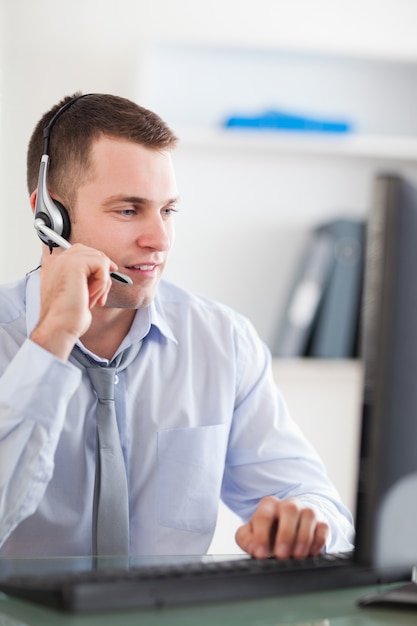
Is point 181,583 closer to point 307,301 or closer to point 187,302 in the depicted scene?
point 187,302

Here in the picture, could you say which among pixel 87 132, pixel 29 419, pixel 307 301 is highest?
pixel 87 132

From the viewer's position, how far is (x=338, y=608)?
915 mm

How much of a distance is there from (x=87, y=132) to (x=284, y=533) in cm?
95

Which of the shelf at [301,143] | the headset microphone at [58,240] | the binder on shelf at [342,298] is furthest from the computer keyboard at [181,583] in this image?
the shelf at [301,143]

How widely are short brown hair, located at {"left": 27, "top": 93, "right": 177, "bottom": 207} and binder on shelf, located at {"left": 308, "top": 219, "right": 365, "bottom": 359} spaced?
1042 millimetres

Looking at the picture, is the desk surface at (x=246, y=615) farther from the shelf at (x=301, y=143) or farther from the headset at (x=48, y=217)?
the shelf at (x=301, y=143)

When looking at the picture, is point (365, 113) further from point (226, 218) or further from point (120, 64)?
point (120, 64)

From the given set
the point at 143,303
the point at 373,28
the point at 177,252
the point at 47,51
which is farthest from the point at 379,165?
the point at 143,303

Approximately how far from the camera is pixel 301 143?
268cm

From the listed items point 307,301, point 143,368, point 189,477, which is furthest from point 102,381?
point 307,301

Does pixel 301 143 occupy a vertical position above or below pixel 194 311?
above

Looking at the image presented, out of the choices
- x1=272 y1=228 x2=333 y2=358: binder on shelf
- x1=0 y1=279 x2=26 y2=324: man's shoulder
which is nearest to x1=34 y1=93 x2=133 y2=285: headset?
x1=0 y1=279 x2=26 y2=324: man's shoulder

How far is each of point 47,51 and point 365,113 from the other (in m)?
1.06

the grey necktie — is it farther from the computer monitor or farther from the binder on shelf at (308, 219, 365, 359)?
the binder on shelf at (308, 219, 365, 359)
